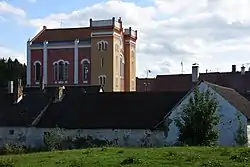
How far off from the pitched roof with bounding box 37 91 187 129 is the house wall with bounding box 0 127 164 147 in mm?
456

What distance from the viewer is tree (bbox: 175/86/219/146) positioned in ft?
117

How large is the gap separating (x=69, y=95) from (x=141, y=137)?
42.1ft

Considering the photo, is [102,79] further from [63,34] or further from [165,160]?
[165,160]

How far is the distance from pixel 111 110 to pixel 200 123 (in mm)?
16450

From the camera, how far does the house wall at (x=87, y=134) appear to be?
150ft

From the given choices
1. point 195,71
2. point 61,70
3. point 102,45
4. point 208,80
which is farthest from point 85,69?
point 195,71

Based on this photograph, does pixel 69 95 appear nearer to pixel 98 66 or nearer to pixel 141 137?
pixel 141 137

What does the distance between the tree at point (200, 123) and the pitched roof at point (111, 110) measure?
10407 mm

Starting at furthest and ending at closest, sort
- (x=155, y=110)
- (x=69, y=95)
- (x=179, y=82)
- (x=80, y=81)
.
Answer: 1. (x=80, y=81)
2. (x=179, y=82)
3. (x=69, y=95)
4. (x=155, y=110)

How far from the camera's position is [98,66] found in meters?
99.9

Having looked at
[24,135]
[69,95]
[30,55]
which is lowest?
[24,135]

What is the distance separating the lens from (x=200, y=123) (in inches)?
1401

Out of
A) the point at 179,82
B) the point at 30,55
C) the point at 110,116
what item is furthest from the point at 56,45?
the point at 110,116

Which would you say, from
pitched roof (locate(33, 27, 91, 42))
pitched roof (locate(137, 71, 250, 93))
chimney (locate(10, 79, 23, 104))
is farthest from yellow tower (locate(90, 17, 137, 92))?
chimney (locate(10, 79, 23, 104))
